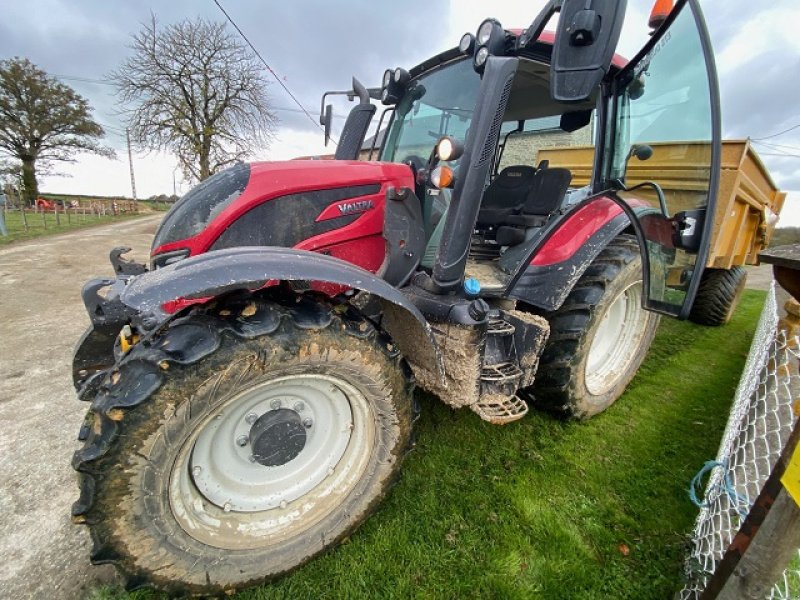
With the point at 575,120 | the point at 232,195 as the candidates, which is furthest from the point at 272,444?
the point at 575,120

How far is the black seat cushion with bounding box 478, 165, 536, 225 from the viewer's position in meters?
2.90

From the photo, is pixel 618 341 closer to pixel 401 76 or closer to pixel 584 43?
pixel 584 43

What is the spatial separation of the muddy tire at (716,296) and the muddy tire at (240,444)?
16.2ft

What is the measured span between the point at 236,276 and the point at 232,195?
0.70 metres

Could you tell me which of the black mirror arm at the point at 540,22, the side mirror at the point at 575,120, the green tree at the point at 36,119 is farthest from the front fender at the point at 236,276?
the green tree at the point at 36,119

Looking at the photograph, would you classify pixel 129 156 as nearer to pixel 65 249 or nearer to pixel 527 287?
pixel 65 249

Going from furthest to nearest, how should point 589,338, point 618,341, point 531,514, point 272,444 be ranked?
1. point 618,341
2. point 589,338
3. point 531,514
4. point 272,444

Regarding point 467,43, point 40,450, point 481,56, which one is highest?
point 467,43

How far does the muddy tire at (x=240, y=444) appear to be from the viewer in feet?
4.14

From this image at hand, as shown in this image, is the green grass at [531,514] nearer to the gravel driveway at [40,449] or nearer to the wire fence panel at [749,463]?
the wire fence panel at [749,463]

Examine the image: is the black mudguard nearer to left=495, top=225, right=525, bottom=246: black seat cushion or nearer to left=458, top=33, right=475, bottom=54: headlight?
left=495, top=225, right=525, bottom=246: black seat cushion

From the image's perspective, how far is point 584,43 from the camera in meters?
1.58

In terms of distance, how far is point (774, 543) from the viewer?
118cm

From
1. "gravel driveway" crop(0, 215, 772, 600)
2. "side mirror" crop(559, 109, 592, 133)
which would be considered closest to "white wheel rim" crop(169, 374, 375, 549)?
"gravel driveway" crop(0, 215, 772, 600)
